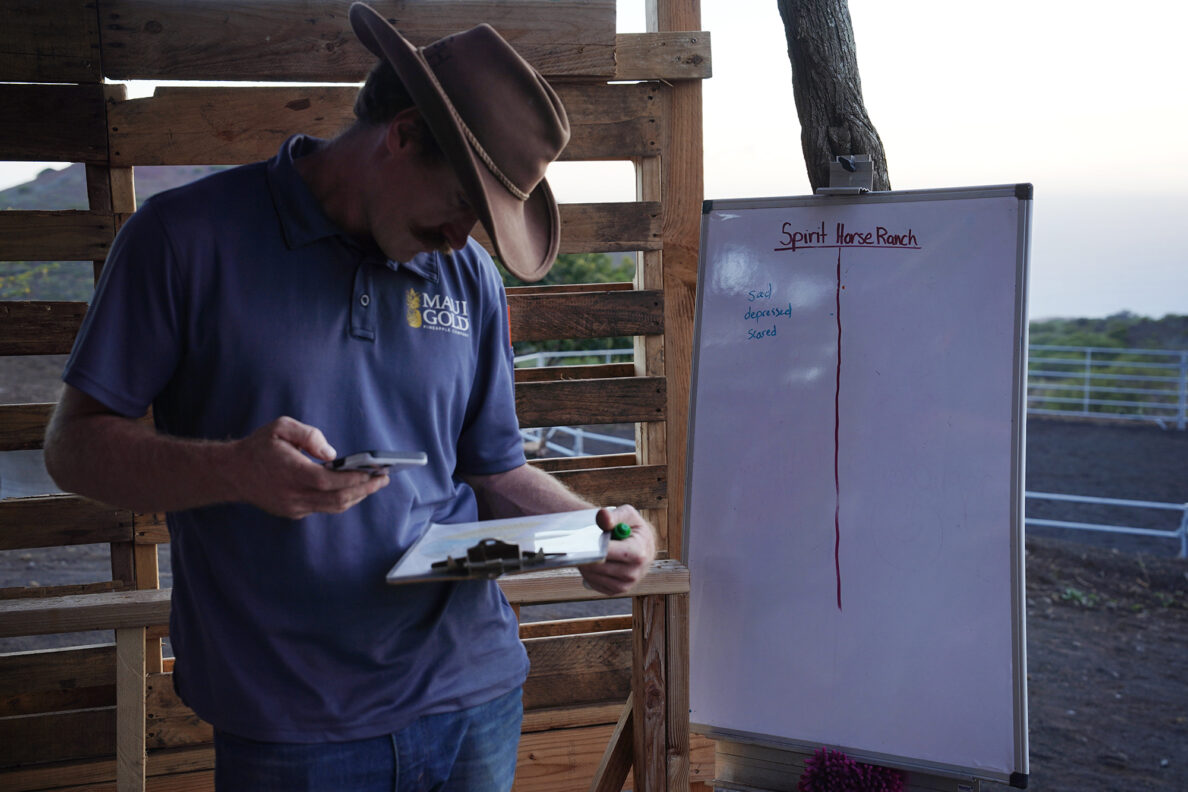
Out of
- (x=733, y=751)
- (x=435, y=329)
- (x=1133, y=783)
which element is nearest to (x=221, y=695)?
(x=435, y=329)

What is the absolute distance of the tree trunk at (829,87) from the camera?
8.67ft

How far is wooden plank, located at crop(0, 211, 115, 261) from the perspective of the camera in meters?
2.43

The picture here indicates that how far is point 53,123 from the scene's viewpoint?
2.43 meters

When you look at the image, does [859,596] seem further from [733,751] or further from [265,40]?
[265,40]

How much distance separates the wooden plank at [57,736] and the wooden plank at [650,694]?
5.33ft

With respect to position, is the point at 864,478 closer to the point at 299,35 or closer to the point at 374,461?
the point at 374,461

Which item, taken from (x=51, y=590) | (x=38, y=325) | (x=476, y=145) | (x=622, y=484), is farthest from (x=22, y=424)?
(x=476, y=145)

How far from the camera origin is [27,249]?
8.09ft

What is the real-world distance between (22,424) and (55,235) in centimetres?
52

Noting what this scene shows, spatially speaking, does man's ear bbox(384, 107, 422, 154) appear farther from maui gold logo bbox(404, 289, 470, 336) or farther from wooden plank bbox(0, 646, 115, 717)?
wooden plank bbox(0, 646, 115, 717)

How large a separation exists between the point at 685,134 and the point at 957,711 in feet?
5.75

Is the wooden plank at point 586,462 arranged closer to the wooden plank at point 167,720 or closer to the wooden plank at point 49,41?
the wooden plank at point 167,720

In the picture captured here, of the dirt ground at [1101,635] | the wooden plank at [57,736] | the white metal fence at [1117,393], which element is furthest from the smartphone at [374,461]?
the white metal fence at [1117,393]

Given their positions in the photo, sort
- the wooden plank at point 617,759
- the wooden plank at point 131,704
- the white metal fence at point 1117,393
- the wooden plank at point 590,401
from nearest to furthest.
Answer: the wooden plank at point 131,704, the wooden plank at point 617,759, the wooden plank at point 590,401, the white metal fence at point 1117,393
